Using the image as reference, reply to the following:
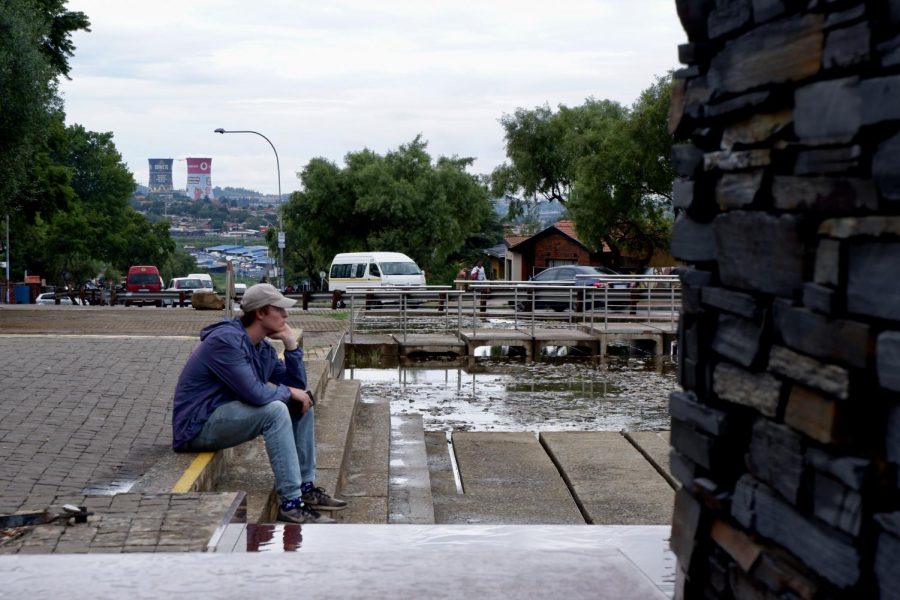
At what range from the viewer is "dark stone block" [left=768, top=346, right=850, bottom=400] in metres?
2.38

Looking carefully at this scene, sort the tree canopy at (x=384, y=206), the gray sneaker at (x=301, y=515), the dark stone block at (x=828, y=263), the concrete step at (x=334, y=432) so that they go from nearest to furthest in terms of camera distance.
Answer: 1. the dark stone block at (x=828, y=263)
2. the gray sneaker at (x=301, y=515)
3. the concrete step at (x=334, y=432)
4. the tree canopy at (x=384, y=206)

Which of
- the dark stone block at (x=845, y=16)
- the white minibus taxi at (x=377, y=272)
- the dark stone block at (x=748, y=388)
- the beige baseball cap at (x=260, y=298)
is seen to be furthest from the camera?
the white minibus taxi at (x=377, y=272)

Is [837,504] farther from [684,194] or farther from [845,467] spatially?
[684,194]

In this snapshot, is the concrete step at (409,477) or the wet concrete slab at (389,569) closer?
the wet concrete slab at (389,569)

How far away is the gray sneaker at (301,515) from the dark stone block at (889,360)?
377 cm

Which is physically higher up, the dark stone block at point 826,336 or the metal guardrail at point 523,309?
the dark stone block at point 826,336

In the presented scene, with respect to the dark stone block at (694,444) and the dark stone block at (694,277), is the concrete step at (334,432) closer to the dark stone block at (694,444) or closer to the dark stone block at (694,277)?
the dark stone block at (694,444)

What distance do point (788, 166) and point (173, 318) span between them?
22.2 meters

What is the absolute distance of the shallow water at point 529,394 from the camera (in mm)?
13391

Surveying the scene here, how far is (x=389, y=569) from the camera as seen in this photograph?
368cm

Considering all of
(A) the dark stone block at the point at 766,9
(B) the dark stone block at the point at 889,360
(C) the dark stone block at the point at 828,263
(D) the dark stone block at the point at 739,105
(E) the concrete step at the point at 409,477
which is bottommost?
(E) the concrete step at the point at 409,477

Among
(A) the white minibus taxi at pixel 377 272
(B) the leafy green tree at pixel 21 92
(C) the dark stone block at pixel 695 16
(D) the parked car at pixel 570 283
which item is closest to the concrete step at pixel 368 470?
(C) the dark stone block at pixel 695 16

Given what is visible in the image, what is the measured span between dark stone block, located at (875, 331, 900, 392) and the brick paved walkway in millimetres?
2636

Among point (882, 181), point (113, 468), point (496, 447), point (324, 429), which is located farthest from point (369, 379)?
point (882, 181)
